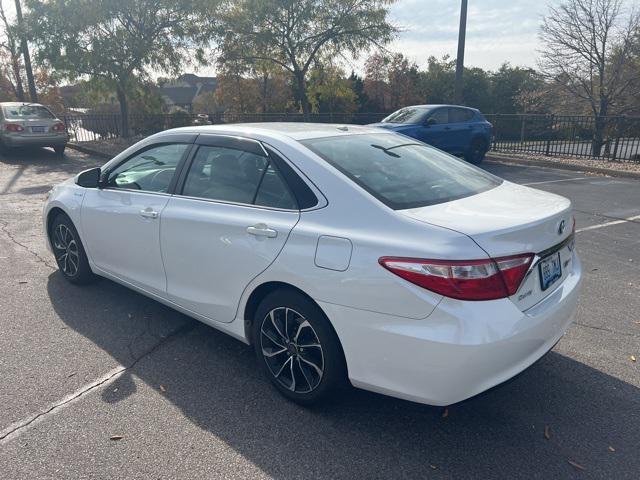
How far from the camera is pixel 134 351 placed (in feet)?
11.8

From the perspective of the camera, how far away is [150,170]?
395cm

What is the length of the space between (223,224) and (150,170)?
119cm

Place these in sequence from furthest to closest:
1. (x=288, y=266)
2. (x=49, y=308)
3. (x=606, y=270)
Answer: (x=606, y=270)
(x=49, y=308)
(x=288, y=266)

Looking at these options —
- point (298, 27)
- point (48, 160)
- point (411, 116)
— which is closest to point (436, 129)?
point (411, 116)

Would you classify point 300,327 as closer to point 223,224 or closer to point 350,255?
point 350,255

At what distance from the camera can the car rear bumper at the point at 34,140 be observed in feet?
47.7

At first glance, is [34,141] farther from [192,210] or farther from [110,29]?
[192,210]

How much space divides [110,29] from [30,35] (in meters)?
2.85

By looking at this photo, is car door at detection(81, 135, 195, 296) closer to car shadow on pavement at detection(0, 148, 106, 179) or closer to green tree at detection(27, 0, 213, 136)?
car shadow on pavement at detection(0, 148, 106, 179)

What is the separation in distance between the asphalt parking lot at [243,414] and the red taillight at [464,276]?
53 centimetres

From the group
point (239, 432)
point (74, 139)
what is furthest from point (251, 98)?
point (239, 432)

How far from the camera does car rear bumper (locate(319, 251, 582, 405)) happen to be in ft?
7.38

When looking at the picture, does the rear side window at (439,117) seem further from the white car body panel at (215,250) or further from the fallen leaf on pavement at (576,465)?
the fallen leaf on pavement at (576,465)

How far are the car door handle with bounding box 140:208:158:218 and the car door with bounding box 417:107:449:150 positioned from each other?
972cm
